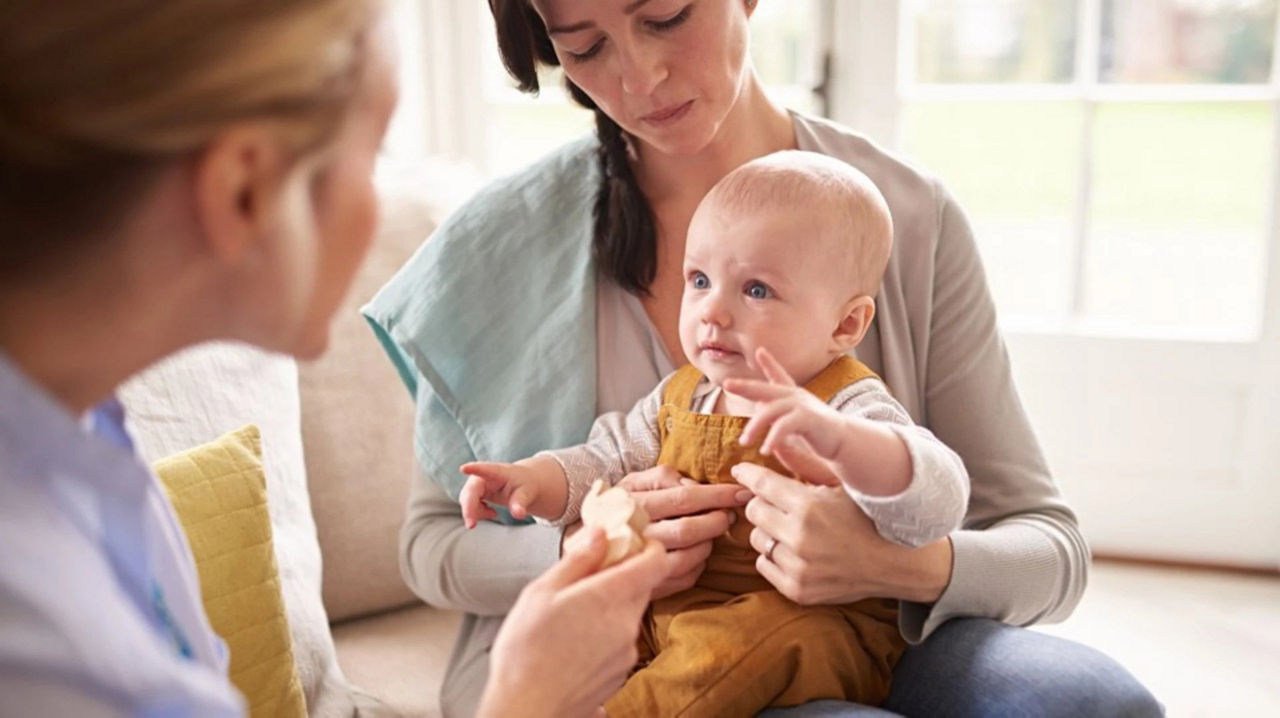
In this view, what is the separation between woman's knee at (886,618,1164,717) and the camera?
1.20 metres

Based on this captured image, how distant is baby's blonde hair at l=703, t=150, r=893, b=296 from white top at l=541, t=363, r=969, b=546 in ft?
0.47

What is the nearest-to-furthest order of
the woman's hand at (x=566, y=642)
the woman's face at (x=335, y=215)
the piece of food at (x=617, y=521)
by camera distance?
the woman's face at (x=335, y=215)
the woman's hand at (x=566, y=642)
the piece of food at (x=617, y=521)

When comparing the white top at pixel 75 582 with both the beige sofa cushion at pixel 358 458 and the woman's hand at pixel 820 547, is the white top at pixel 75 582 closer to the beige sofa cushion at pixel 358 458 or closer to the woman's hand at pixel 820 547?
the woman's hand at pixel 820 547

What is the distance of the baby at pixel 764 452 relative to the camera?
121 cm

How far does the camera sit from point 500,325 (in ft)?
5.22

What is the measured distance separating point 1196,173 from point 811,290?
1.91 m

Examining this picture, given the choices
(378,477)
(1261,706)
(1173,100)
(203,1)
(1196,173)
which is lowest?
(1261,706)

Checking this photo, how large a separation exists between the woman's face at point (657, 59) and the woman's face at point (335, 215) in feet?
2.26

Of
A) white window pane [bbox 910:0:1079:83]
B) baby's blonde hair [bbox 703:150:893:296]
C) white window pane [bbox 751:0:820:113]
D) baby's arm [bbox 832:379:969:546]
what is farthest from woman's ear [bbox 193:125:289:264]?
white window pane [bbox 910:0:1079:83]

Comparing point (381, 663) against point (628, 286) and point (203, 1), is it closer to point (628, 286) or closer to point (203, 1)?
point (628, 286)

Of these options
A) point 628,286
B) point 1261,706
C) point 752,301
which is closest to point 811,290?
point 752,301

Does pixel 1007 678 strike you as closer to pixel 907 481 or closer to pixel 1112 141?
pixel 907 481

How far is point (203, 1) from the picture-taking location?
1.97ft

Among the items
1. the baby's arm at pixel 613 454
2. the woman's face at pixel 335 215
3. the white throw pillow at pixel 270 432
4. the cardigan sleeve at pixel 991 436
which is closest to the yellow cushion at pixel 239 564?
the white throw pillow at pixel 270 432
